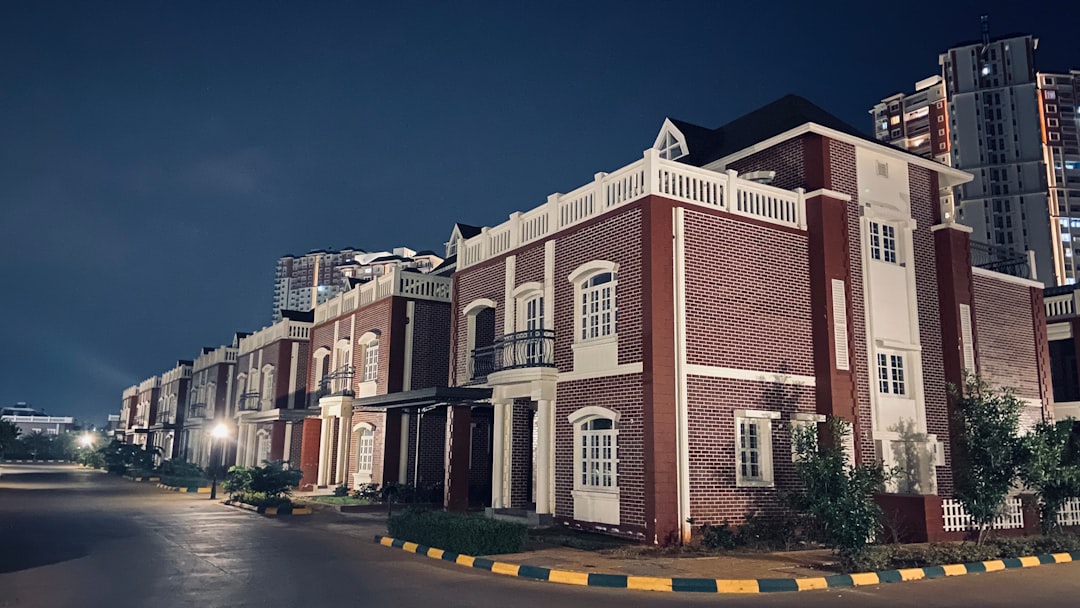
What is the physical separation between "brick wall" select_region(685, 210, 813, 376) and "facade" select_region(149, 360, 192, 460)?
46449mm

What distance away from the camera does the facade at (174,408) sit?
178 feet

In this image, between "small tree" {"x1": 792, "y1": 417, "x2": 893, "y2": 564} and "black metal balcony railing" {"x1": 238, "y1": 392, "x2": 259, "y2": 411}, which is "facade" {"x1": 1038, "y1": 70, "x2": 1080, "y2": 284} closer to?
"black metal balcony railing" {"x1": 238, "y1": 392, "x2": 259, "y2": 411}

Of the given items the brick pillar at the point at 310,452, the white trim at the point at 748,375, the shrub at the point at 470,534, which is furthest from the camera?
the brick pillar at the point at 310,452

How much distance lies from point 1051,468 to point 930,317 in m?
5.71

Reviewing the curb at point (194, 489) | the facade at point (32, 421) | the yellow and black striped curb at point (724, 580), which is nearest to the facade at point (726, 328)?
the yellow and black striped curb at point (724, 580)

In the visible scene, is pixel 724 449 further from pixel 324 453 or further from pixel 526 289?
pixel 324 453

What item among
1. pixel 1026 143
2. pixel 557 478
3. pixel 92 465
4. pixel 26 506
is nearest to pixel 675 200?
pixel 557 478

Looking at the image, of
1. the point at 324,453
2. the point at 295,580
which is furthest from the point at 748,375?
the point at 324,453

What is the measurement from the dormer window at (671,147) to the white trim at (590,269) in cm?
585

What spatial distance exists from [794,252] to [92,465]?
61590 mm

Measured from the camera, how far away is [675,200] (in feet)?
51.9

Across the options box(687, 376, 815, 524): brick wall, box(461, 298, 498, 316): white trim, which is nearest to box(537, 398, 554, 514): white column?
box(687, 376, 815, 524): brick wall

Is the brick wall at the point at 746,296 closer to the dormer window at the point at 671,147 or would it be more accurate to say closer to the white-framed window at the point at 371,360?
the dormer window at the point at 671,147

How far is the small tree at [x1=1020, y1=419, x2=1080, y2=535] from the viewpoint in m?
13.7
